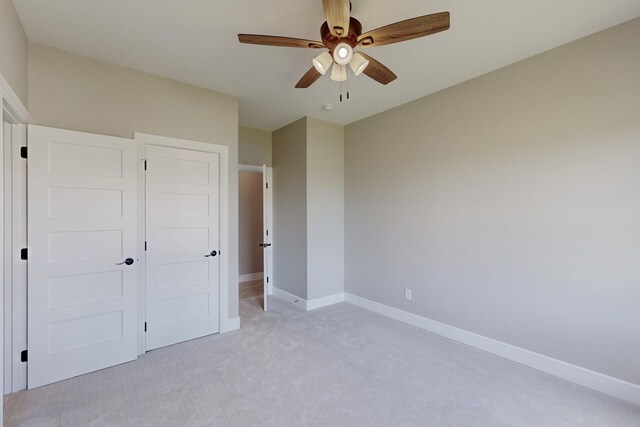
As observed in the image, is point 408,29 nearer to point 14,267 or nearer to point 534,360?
point 534,360

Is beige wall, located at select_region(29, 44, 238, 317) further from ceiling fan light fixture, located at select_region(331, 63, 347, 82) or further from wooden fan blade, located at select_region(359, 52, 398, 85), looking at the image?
wooden fan blade, located at select_region(359, 52, 398, 85)

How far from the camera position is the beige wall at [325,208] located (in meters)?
4.22

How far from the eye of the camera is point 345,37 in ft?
6.16

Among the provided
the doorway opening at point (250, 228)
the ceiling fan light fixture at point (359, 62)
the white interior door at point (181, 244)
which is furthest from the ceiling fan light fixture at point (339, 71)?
the doorway opening at point (250, 228)

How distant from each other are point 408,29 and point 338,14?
1.39 feet

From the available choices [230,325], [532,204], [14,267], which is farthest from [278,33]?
[230,325]

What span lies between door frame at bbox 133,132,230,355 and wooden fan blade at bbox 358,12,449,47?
2158 millimetres

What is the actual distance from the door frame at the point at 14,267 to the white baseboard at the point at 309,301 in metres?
2.88

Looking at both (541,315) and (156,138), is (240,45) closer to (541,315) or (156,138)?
(156,138)

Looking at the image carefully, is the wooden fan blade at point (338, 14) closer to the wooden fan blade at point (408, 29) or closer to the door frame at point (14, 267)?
the wooden fan blade at point (408, 29)

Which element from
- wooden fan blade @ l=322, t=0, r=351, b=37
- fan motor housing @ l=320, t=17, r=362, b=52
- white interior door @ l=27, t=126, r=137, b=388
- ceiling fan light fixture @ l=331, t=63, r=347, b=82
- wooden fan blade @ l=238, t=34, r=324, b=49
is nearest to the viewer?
wooden fan blade @ l=322, t=0, r=351, b=37

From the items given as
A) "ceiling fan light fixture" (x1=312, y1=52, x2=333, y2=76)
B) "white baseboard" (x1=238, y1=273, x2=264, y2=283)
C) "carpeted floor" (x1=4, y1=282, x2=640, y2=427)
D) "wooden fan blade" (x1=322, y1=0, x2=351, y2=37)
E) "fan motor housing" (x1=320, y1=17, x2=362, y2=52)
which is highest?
"fan motor housing" (x1=320, y1=17, x2=362, y2=52)

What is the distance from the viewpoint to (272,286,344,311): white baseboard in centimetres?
419

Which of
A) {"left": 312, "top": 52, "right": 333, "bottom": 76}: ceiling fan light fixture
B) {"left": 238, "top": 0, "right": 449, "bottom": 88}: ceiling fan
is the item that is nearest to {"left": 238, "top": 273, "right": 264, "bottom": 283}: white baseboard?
{"left": 238, "top": 0, "right": 449, "bottom": 88}: ceiling fan
